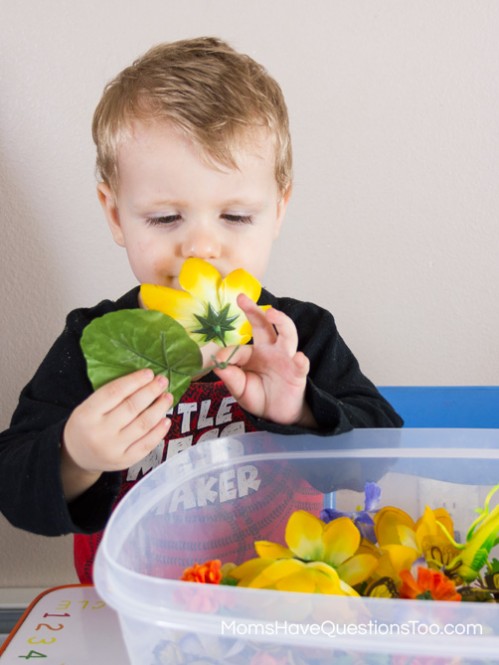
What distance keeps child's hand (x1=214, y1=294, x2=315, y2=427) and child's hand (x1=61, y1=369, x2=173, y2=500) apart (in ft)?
0.31

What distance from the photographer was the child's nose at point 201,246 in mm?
774

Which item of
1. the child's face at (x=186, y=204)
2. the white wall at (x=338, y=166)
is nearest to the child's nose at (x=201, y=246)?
the child's face at (x=186, y=204)

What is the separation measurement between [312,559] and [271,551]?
1.2 inches

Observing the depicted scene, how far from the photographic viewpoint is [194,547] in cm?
66

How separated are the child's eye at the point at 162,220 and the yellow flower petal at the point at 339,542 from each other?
34cm

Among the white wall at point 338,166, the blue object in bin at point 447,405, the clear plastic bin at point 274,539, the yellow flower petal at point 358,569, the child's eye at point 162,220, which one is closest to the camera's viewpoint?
the clear plastic bin at point 274,539

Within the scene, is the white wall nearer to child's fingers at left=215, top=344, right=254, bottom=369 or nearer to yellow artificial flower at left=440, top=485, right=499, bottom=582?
child's fingers at left=215, top=344, right=254, bottom=369

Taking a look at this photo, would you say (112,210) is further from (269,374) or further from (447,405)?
(447,405)

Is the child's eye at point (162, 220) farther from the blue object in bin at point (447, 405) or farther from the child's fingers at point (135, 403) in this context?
the blue object in bin at point (447, 405)

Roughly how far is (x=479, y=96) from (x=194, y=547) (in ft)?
2.65

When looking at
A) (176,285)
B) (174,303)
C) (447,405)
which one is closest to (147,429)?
(174,303)

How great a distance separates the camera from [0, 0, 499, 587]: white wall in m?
1.16

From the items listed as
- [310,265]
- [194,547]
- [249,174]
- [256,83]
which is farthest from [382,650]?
[310,265]

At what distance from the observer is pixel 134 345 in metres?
0.64
